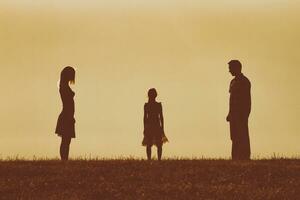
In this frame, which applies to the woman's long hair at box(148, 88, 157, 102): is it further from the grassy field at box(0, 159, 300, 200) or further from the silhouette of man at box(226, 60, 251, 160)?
the grassy field at box(0, 159, 300, 200)

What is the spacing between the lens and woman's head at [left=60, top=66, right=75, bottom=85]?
24.2 metres

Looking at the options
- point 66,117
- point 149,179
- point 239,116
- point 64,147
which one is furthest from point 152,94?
point 149,179

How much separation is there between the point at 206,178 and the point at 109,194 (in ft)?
9.57

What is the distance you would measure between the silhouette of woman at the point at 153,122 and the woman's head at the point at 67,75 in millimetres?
3489

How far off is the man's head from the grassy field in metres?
2.90

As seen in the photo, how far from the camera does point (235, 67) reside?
→ 24.3 m

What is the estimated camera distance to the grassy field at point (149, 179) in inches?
730

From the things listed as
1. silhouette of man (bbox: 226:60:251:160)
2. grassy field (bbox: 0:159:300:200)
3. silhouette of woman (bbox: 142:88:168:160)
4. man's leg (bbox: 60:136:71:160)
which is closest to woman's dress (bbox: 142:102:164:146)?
silhouette of woman (bbox: 142:88:168:160)

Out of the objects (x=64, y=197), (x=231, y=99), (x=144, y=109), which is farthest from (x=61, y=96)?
(x=64, y=197)

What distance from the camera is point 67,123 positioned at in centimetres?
2467

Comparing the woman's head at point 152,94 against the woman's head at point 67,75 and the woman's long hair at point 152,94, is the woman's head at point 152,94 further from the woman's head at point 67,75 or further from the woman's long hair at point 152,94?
the woman's head at point 67,75

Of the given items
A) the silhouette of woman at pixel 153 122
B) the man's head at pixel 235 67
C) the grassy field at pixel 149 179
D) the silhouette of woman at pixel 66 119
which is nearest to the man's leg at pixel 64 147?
the silhouette of woman at pixel 66 119

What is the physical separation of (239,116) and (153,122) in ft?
10.9

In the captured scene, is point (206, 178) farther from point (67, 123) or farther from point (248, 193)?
point (67, 123)
